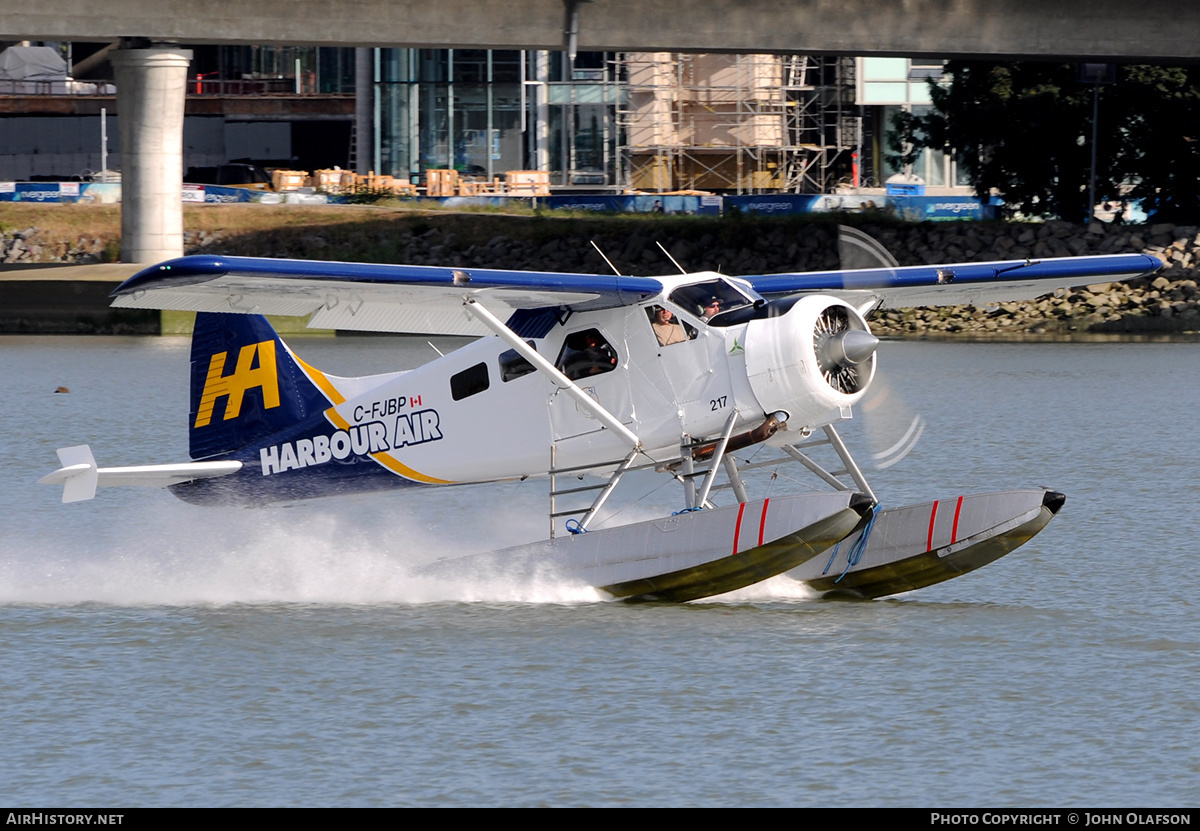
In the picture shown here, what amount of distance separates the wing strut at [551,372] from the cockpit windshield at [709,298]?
0.94 metres

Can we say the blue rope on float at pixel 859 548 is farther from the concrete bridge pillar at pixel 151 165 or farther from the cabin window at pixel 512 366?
the concrete bridge pillar at pixel 151 165

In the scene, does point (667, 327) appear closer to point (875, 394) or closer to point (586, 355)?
point (586, 355)

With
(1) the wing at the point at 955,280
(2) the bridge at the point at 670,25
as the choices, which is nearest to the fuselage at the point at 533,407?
(1) the wing at the point at 955,280

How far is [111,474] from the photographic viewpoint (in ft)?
40.7

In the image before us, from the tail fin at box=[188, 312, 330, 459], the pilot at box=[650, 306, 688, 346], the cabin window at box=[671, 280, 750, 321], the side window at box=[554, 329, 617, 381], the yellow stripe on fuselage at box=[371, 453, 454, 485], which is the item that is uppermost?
the cabin window at box=[671, 280, 750, 321]

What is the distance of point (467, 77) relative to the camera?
67.2 metres

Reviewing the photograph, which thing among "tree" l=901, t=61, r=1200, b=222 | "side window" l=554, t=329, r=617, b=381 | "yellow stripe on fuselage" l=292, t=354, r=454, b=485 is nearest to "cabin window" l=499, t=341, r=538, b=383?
"side window" l=554, t=329, r=617, b=381

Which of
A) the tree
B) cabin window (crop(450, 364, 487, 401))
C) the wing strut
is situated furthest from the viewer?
the tree

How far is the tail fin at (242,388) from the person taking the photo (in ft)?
44.2

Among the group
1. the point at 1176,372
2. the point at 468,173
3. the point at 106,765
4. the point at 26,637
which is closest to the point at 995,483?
the point at 26,637

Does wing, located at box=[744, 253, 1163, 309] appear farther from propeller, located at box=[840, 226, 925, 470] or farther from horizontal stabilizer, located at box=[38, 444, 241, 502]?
horizontal stabilizer, located at box=[38, 444, 241, 502]

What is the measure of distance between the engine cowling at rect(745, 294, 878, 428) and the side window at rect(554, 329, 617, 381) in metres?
1.16

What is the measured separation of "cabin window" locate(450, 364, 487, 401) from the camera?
12.7 meters
